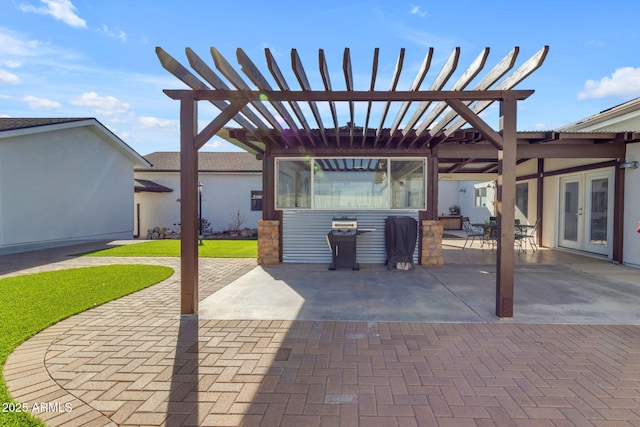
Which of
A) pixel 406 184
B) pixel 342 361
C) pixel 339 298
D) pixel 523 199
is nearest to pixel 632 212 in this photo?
pixel 523 199

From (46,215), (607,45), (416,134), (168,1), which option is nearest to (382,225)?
(416,134)

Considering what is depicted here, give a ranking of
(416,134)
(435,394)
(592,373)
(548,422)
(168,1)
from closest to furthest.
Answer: (548,422), (435,394), (592,373), (168,1), (416,134)

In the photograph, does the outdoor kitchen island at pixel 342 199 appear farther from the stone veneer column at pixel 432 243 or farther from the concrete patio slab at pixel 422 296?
the concrete patio slab at pixel 422 296

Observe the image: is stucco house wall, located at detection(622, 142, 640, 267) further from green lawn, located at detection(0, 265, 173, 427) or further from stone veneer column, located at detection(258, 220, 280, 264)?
green lawn, located at detection(0, 265, 173, 427)

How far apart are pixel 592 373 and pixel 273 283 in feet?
13.1

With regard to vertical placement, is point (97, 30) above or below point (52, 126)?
above

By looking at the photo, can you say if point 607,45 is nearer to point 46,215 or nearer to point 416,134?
point 416,134

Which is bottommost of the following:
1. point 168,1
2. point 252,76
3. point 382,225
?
point 382,225

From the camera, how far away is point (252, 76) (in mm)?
3066

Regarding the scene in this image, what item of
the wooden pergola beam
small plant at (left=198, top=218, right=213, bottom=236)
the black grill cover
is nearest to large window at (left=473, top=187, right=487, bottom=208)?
the black grill cover

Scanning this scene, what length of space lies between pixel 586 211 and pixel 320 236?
6.87m

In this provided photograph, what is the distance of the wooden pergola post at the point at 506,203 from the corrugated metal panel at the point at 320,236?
3.20 metres

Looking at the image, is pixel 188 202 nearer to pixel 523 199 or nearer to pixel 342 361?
pixel 342 361

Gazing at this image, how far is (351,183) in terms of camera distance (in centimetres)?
698
